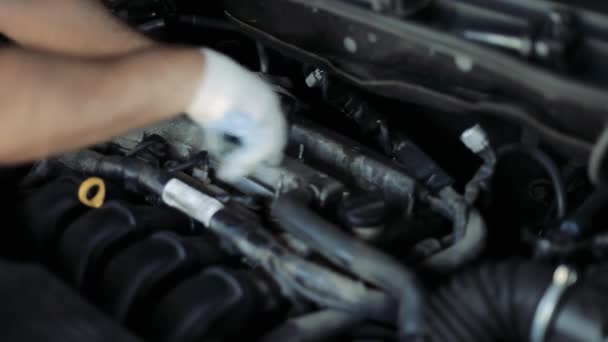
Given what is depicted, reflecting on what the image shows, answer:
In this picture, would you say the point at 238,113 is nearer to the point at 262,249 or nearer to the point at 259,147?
the point at 259,147

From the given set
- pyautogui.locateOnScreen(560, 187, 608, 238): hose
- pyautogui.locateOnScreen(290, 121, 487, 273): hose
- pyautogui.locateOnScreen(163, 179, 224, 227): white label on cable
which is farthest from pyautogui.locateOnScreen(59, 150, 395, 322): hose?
pyautogui.locateOnScreen(560, 187, 608, 238): hose

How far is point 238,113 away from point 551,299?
51 cm

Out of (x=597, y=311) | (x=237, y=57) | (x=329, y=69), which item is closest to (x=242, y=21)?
(x=237, y=57)

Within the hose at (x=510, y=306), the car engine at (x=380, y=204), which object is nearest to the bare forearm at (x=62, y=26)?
the car engine at (x=380, y=204)

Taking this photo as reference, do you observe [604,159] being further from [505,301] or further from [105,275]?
[105,275]

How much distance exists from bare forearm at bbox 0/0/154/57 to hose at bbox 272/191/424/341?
1.36 feet

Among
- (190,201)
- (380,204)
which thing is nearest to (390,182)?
(380,204)

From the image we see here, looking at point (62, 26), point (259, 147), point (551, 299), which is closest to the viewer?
point (551, 299)

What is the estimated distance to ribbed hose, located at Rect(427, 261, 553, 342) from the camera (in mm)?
863

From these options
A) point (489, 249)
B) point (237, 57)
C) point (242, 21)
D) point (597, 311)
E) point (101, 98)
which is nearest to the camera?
point (597, 311)

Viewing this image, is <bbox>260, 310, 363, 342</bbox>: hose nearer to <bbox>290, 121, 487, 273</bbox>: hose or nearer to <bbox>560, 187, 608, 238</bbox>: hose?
<bbox>290, 121, 487, 273</bbox>: hose

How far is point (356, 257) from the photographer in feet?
3.10

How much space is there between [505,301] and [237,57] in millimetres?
897

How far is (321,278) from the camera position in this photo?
953 millimetres
